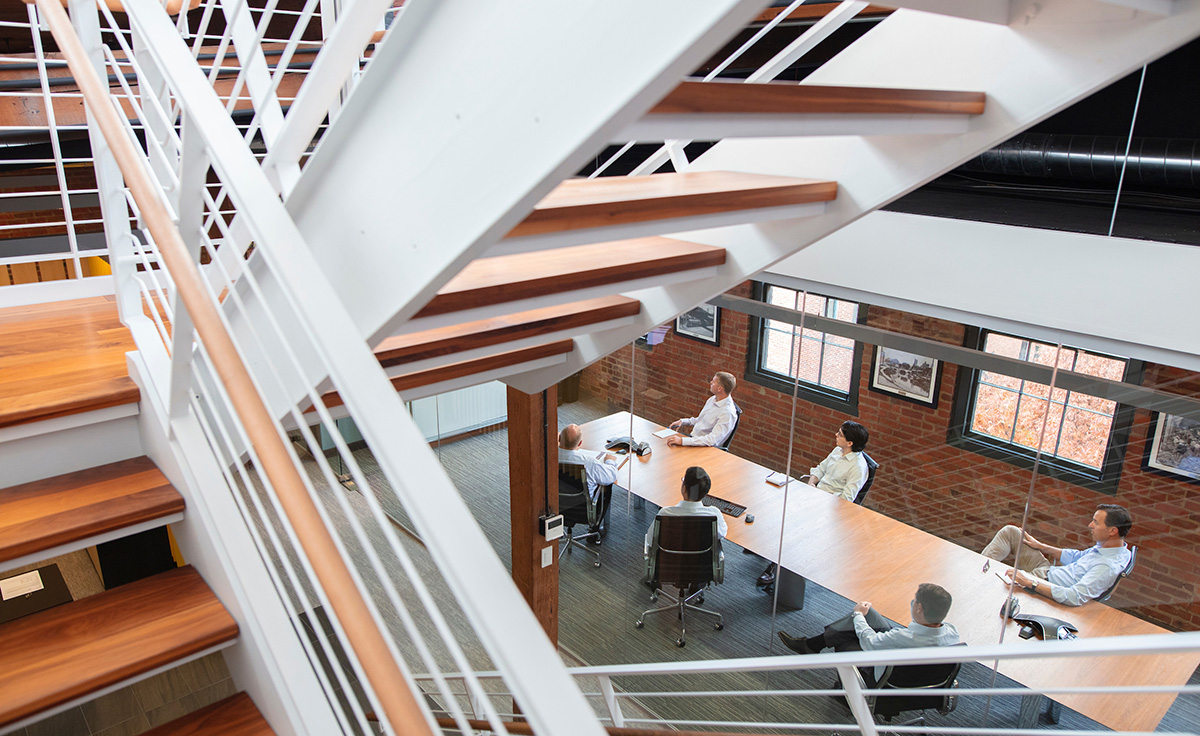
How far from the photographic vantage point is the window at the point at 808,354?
12.1ft

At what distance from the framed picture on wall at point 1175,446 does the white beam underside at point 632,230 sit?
2.02m

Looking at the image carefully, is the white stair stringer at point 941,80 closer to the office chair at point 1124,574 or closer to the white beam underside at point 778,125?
the white beam underside at point 778,125

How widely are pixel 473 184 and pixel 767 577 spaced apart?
12.0 feet

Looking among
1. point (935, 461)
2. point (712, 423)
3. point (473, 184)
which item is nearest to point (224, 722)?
point (473, 184)

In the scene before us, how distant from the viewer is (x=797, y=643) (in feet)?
13.5

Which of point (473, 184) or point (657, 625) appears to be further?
point (657, 625)

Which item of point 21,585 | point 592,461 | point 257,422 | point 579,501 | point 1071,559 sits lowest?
point 21,585

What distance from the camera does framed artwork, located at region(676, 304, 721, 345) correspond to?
4230 mm

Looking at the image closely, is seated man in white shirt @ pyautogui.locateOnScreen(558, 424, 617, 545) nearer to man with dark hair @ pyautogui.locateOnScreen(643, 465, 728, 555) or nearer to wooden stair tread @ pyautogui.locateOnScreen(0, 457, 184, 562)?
man with dark hair @ pyautogui.locateOnScreen(643, 465, 728, 555)

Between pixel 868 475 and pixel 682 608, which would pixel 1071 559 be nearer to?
pixel 868 475

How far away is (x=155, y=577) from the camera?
66.9 inches

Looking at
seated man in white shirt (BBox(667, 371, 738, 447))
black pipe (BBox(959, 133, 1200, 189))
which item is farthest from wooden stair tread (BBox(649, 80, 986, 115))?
seated man in white shirt (BBox(667, 371, 738, 447))

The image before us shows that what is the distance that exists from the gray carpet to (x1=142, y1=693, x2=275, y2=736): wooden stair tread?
A: 3.07 m

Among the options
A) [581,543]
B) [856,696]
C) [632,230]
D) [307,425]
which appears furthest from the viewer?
[581,543]
